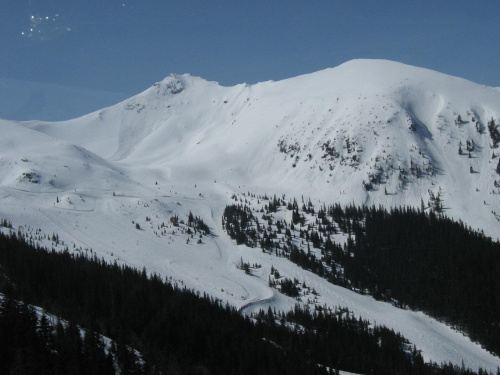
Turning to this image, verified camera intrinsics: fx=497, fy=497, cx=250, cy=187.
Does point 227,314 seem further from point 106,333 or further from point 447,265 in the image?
point 447,265

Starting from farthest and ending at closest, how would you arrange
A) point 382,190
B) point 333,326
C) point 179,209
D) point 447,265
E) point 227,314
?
1. point 382,190
2. point 179,209
3. point 447,265
4. point 333,326
5. point 227,314

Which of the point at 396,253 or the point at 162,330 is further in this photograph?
the point at 396,253

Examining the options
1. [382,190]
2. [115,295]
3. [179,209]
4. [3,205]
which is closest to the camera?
[115,295]

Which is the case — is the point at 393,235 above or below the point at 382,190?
below

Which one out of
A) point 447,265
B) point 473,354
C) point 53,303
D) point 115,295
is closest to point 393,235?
point 447,265

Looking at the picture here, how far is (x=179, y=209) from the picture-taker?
602ft

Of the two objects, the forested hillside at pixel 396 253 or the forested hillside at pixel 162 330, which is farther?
the forested hillside at pixel 396 253

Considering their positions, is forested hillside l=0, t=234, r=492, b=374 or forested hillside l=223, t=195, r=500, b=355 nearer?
forested hillside l=0, t=234, r=492, b=374

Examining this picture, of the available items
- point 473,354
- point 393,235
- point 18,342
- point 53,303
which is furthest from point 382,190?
point 18,342

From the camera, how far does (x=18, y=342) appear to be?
60.9 m

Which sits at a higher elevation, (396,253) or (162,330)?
(396,253)

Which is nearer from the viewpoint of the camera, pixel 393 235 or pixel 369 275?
pixel 369 275

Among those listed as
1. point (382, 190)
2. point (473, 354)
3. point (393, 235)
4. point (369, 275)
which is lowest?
point (473, 354)

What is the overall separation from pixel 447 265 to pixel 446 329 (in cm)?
2383
